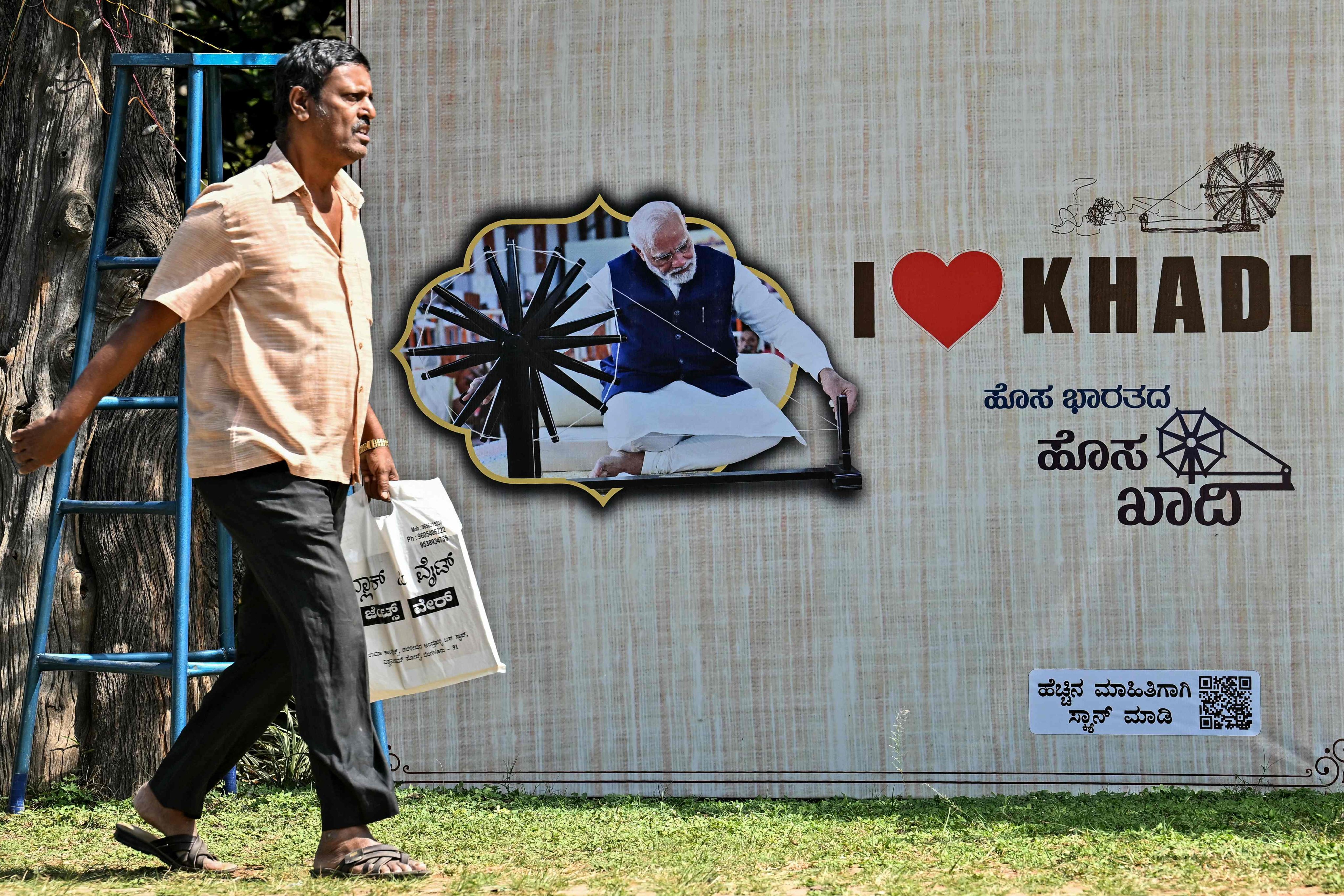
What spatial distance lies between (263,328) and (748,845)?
1746mm

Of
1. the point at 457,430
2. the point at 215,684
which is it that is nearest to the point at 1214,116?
the point at 457,430

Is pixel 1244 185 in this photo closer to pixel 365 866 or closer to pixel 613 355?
pixel 613 355

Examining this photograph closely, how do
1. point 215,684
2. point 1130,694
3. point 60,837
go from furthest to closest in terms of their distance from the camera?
point 1130,694 < point 60,837 < point 215,684

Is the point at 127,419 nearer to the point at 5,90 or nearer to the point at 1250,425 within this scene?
the point at 5,90

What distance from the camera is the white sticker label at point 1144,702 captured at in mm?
3854

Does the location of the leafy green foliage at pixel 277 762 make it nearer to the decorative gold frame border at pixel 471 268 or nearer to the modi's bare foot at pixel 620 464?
the decorative gold frame border at pixel 471 268

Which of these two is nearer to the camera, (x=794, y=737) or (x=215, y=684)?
(x=215, y=684)

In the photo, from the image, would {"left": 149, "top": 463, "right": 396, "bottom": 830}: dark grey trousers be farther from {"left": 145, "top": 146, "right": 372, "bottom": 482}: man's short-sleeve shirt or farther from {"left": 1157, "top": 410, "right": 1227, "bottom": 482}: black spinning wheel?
{"left": 1157, "top": 410, "right": 1227, "bottom": 482}: black spinning wheel

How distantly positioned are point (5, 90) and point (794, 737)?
10.3ft

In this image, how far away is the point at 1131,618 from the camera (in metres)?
3.89

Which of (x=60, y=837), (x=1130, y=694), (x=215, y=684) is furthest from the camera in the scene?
(x=1130, y=694)

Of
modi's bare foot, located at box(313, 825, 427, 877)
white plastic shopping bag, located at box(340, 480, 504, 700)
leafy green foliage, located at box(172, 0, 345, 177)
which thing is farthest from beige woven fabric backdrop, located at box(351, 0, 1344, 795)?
leafy green foliage, located at box(172, 0, 345, 177)

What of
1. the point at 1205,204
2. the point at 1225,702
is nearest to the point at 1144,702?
the point at 1225,702

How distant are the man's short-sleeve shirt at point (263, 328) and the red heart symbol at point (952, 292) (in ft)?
5.76
